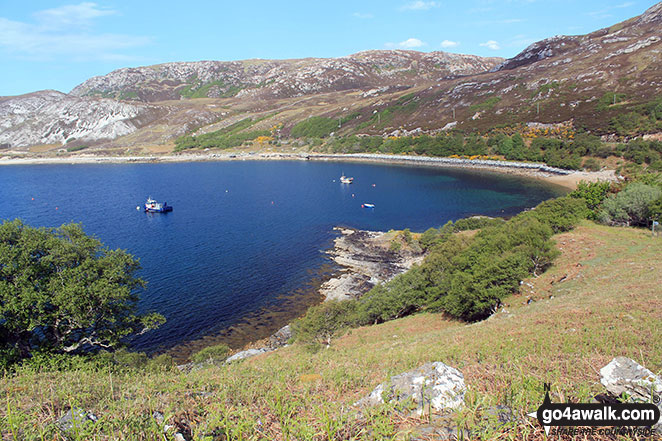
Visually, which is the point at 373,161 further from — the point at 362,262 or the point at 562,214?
the point at 562,214

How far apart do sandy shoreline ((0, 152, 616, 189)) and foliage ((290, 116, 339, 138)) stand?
20.1m

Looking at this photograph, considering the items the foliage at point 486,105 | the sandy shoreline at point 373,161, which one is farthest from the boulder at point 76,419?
the foliage at point 486,105

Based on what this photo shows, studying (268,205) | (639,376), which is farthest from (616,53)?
(639,376)

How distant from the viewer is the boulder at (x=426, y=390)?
5383 mm

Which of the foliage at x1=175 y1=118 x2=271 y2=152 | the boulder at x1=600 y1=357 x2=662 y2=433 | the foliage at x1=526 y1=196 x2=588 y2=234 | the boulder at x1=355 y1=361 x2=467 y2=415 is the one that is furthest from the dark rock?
the foliage at x1=175 y1=118 x2=271 y2=152

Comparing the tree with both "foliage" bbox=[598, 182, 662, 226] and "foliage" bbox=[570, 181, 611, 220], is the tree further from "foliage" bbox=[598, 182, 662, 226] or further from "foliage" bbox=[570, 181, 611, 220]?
"foliage" bbox=[570, 181, 611, 220]

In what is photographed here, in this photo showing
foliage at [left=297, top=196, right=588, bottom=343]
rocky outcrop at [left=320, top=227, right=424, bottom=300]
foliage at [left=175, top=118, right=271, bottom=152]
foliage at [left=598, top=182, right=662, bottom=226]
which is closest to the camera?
foliage at [left=297, top=196, right=588, bottom=343]

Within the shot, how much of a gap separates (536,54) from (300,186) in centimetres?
15170

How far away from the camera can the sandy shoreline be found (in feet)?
272

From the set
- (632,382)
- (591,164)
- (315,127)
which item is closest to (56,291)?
(632,382)

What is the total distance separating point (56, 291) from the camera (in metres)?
16.9

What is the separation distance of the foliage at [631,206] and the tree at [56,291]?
44.5 m

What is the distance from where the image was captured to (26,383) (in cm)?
725

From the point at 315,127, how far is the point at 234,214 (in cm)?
11213
